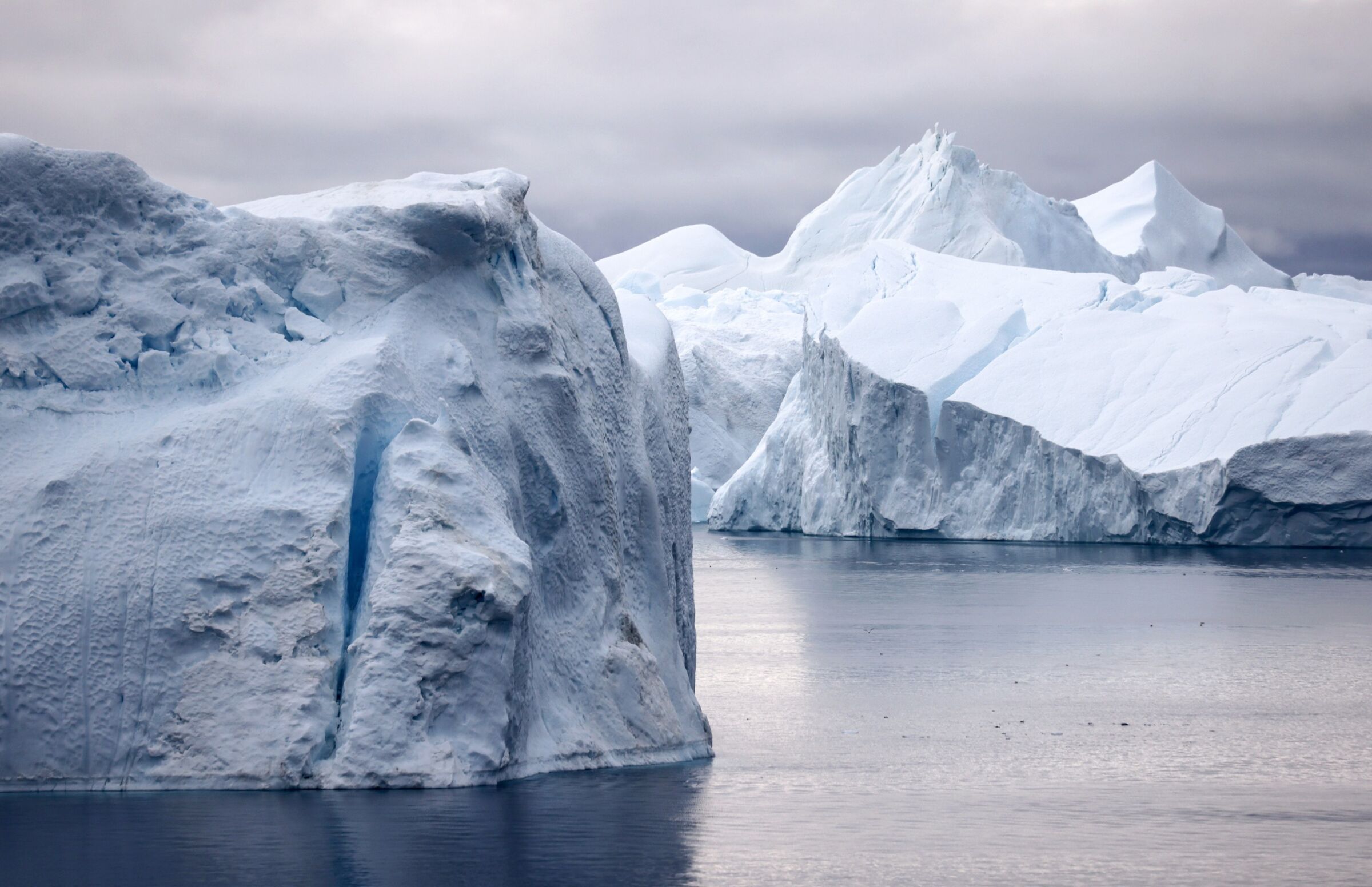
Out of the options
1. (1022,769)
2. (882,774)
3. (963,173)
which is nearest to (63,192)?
(882,774)

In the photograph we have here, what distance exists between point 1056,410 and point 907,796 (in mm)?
25654

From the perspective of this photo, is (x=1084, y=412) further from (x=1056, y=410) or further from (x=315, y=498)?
(x=315, y=498)

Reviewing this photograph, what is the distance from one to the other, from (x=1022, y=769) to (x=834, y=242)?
48741mm

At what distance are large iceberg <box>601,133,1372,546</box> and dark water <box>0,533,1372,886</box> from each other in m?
12.8

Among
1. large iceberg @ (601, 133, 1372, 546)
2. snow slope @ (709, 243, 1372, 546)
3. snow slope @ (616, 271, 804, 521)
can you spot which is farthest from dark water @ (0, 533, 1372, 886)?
snow slope @ (616, 271, 804, 521)

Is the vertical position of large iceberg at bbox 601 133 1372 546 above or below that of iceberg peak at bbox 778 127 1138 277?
below

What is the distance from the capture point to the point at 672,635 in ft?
33.4

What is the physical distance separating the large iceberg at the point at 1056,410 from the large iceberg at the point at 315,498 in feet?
78.0

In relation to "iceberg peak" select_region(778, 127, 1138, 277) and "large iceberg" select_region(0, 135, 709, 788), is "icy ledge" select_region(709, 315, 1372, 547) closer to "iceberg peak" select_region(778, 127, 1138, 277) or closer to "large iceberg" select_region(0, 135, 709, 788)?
"iceberg peak" select_region(778, 127, 1138, 277)

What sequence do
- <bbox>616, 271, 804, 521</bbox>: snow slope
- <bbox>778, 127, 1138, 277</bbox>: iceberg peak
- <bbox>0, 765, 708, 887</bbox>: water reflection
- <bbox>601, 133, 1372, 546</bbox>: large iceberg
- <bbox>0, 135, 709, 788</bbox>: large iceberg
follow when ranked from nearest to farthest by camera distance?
<bbox>0, 765, 708, 887</bbox>: water reflection, <bbox>0, 135, 709, 788</bbox>: large iceberg, <bbox>601, 133, 1372, 546</bbox>: large iceberg, <bbox>778, 127, 1138, 277</bbox>: iceberg peak, <bbox>616, 271, 804, 521</bbox>: snow slope

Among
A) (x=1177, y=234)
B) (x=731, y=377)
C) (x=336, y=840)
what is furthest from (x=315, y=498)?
(x=1177, y=234)

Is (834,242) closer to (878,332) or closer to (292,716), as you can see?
(878,332)

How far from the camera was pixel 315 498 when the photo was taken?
7.88 m

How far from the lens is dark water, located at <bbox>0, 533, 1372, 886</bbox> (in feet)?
22.8
